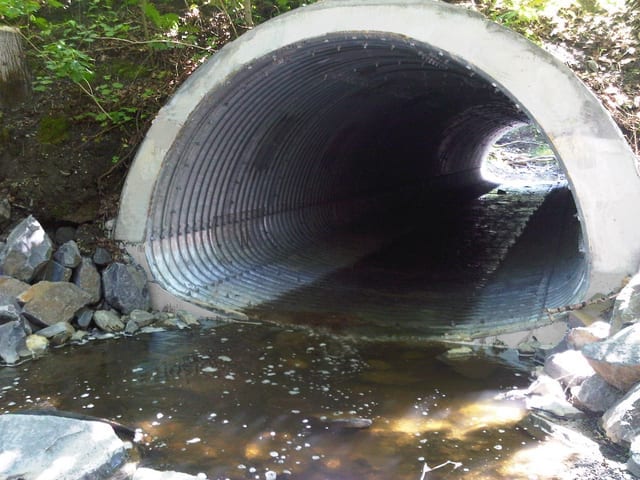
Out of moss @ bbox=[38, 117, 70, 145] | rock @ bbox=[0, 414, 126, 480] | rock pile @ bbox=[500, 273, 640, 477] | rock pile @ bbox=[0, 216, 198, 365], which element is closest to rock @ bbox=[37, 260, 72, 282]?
rock pile @ bbox=[0, 216, 198, 365]

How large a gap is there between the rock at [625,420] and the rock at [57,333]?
4707 millimetres

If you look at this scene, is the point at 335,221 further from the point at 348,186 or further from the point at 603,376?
the point at 603,376

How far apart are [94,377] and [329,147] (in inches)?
266

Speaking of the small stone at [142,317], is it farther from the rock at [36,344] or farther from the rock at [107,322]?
the rock at [36,344]

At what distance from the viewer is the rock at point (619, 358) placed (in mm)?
3869

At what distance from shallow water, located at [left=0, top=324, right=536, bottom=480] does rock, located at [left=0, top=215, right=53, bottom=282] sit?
98 cm

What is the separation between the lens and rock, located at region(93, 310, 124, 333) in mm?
6105

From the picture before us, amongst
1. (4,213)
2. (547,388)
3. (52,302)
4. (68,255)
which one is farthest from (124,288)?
(547,388)

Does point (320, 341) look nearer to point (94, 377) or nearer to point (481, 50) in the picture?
point (94, 377)

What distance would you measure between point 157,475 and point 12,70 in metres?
5.97

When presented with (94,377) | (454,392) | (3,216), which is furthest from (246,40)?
(454,392)

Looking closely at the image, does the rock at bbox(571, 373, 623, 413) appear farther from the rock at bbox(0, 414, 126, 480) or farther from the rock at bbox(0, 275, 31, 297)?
the rock at bbox(0, 275, 31, 297)

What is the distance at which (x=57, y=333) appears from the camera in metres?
5.67

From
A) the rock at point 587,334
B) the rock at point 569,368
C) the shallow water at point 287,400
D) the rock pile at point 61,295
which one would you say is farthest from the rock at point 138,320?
the rock at point 587,334
